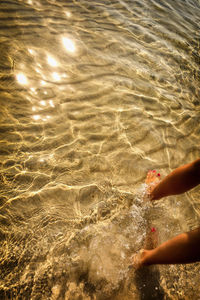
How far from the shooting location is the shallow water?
1.60 metres

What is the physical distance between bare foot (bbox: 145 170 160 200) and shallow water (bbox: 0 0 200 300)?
0.10 m

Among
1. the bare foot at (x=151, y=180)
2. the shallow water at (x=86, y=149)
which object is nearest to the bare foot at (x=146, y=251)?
the shallow water at (x=86, y=149)

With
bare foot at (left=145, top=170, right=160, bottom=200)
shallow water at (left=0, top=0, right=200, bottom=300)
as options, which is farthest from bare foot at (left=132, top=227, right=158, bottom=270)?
bare foot at (left=145, top=170, right=160, bottom=200)

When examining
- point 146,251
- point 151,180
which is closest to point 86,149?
point 151,180

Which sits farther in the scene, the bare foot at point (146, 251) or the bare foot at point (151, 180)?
the bare foot at point (151, 180)

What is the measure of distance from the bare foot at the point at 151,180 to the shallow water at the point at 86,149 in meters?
0.10

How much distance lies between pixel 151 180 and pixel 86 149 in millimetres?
934

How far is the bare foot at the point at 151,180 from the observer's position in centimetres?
215

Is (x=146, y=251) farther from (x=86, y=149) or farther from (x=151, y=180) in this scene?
(x=86, y=149)

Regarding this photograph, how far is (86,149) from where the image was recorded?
2.35m

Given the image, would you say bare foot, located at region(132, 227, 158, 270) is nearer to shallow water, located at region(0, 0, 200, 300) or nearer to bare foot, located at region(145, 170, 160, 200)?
shallow water, located at region(0, 0, 200, 300)

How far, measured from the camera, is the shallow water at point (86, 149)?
160cm

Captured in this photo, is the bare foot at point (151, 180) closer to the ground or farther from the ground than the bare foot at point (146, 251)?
farther from the ground

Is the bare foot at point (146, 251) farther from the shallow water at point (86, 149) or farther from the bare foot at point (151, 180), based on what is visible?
the bare foot at point (151, 180)
